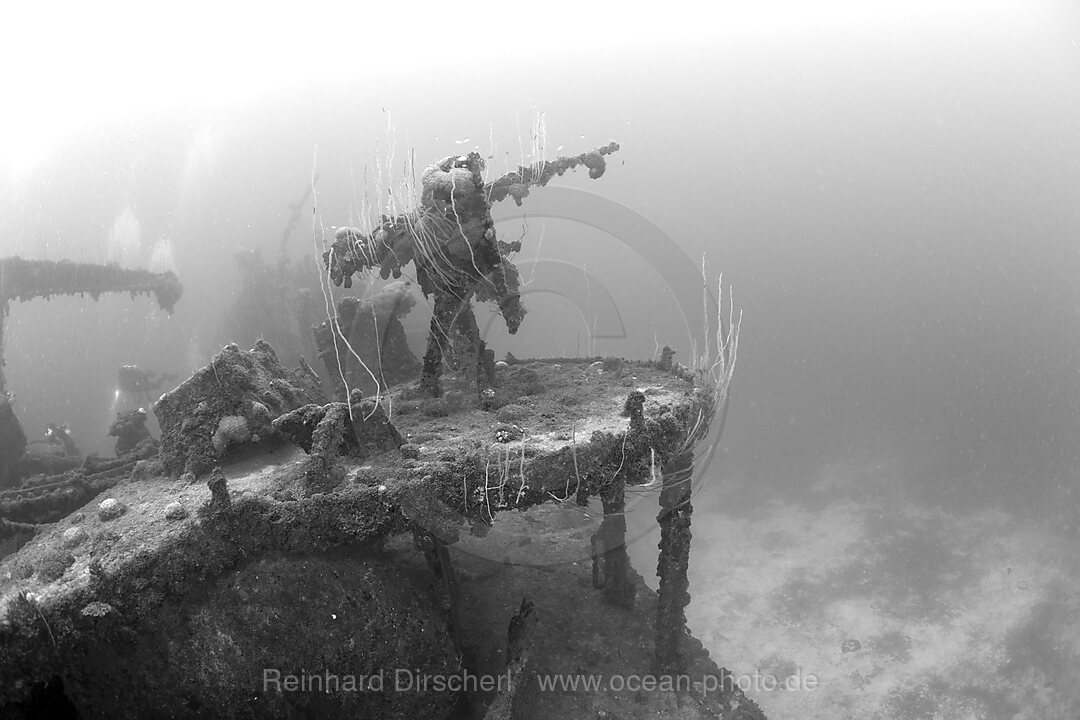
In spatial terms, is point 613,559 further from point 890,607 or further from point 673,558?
point 890,607

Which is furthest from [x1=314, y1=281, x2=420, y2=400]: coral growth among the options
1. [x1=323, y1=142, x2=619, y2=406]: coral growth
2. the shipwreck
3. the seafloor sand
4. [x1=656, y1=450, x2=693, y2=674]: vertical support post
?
the seafloor sand

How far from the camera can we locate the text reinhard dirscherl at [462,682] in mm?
6734

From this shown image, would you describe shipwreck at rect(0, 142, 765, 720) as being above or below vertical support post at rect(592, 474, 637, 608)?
above

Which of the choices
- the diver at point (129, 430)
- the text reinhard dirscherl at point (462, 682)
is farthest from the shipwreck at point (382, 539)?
the diver at point (129, 430)

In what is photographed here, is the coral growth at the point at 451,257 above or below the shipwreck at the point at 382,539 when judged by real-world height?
above

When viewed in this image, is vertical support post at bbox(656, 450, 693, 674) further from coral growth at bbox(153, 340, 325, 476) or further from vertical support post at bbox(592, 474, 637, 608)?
coral growth at bbox(153, 340, 325, 476)

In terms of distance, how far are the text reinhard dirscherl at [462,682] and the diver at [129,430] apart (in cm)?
1110

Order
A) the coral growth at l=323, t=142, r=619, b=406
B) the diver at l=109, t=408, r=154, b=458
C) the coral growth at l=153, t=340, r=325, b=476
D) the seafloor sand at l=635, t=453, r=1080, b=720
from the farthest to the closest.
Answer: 1. the seafloor sand at l=635, t=453, r=1080, b=720
2. the diver at l=109, t=408, r=154, b=458
3. the coral growth at l=323, t=142, r=619, b=406
4. the coral growth at l=153, t=340, r=325, b=476

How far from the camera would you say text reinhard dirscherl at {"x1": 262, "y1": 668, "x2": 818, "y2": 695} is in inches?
265

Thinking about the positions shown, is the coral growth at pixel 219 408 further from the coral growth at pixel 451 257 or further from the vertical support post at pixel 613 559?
the vertical support post at pixel 613 559

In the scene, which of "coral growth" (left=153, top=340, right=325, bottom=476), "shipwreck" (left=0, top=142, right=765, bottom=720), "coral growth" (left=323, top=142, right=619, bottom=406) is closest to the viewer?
"shipwreck" (left=0, top=142, right=765, bottom=720)

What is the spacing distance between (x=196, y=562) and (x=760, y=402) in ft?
195

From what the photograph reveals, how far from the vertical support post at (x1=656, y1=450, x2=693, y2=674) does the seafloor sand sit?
9.29m

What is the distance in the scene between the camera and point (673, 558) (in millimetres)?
8883
